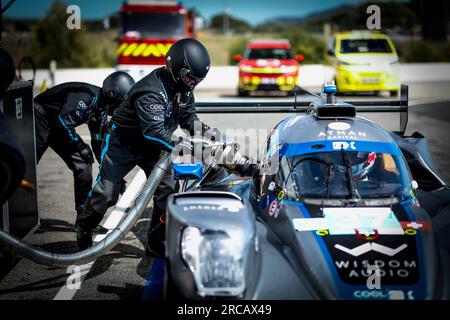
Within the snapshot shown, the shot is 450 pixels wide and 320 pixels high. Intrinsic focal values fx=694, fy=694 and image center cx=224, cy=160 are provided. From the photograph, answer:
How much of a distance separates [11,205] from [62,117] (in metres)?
1.11

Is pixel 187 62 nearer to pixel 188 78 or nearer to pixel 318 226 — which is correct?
pixel 188 78

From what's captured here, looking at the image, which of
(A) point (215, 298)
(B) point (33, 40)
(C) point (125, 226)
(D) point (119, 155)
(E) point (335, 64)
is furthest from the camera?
(B) point (33, 40)

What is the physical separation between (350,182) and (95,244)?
2123 millimetres

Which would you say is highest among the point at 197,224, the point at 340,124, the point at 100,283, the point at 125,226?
the point at 340,124

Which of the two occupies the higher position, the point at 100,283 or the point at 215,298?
the point at 215,298

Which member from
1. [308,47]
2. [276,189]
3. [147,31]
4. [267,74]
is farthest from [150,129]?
[308,47]

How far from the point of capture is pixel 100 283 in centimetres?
558

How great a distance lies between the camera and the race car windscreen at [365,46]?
1948 cm

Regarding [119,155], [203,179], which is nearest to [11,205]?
[119,155]

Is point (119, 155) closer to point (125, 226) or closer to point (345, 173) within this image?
point (125, 226)

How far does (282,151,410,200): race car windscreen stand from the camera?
482cm

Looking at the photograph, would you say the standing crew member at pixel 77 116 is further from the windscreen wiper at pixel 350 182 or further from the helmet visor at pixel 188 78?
the windscreen wiper at pixel 350 182

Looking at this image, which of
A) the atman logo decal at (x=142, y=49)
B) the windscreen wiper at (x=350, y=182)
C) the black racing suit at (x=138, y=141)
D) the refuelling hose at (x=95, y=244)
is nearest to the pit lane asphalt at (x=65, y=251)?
the refuelling hose at (x=95, y=244)

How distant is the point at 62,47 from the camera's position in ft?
98.2
